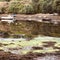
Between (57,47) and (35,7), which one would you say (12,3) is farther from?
(57,47)

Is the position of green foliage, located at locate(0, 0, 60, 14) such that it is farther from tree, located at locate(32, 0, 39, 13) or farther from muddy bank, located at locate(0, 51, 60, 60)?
muddy bank, located at locate(0, 51, 60, 60)

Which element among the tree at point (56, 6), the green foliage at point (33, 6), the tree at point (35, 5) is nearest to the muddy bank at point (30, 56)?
the tree at point (56, 6)

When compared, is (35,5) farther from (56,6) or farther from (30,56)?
(30,56)

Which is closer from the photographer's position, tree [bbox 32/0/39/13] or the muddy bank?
the muddy bank

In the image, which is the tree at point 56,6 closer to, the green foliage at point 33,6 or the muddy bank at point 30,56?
the green foliage at point 33,6

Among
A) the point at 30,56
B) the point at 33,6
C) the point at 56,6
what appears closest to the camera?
the point at 30,56

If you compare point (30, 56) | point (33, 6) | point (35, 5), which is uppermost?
point (30, 56)

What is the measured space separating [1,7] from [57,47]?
41.3m

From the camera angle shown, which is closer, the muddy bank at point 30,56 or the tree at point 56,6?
the muddy bank at point 30,56

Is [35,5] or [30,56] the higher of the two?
[30,56]

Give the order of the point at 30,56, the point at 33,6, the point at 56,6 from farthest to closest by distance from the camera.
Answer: the point at 33,6, the point at 56,6, the point at 30,56

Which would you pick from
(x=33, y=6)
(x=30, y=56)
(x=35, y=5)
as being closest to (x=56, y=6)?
(x=35, y=5)

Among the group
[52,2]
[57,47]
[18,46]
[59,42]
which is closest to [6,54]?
[18,46]

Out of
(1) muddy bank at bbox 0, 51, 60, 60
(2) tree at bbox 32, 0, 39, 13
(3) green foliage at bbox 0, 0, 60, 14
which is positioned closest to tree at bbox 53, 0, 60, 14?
(3) green foliage at bbox 0, 0, 60, 14
